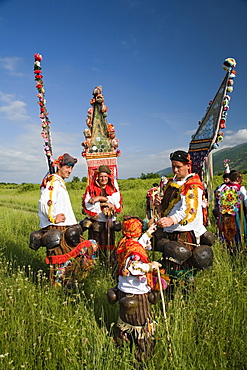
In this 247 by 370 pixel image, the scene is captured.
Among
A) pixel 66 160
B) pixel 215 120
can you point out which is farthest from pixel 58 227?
pixel 215 120

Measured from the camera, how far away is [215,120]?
489 centimetres

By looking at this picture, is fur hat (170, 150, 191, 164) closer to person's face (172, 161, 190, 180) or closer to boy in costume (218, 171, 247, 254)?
person's face (172, 161, 190, 180)

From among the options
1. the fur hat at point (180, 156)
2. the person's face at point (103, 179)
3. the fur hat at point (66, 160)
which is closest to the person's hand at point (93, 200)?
the person's face at point (103, 179)

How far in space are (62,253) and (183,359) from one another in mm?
2261

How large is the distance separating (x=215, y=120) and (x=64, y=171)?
274cm

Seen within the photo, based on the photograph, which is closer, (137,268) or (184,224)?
(137,268)

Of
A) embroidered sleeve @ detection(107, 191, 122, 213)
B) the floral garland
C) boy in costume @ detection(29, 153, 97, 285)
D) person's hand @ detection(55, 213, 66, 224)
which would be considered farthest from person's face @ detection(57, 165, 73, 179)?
the floral garland

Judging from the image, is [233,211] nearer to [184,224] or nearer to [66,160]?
[184,224]

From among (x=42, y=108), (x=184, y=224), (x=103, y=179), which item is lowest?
(x=184, y=224)

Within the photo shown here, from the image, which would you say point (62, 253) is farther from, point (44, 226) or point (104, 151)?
point (104, 151)

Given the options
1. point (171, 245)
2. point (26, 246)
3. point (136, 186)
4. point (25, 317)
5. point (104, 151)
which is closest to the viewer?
point (25, 317)

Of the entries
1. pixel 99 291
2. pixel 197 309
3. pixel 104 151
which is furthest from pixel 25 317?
pixel 104 151

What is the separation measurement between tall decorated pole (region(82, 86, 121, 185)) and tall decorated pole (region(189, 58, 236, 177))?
156 cm

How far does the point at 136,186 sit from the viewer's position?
68.3 feet
